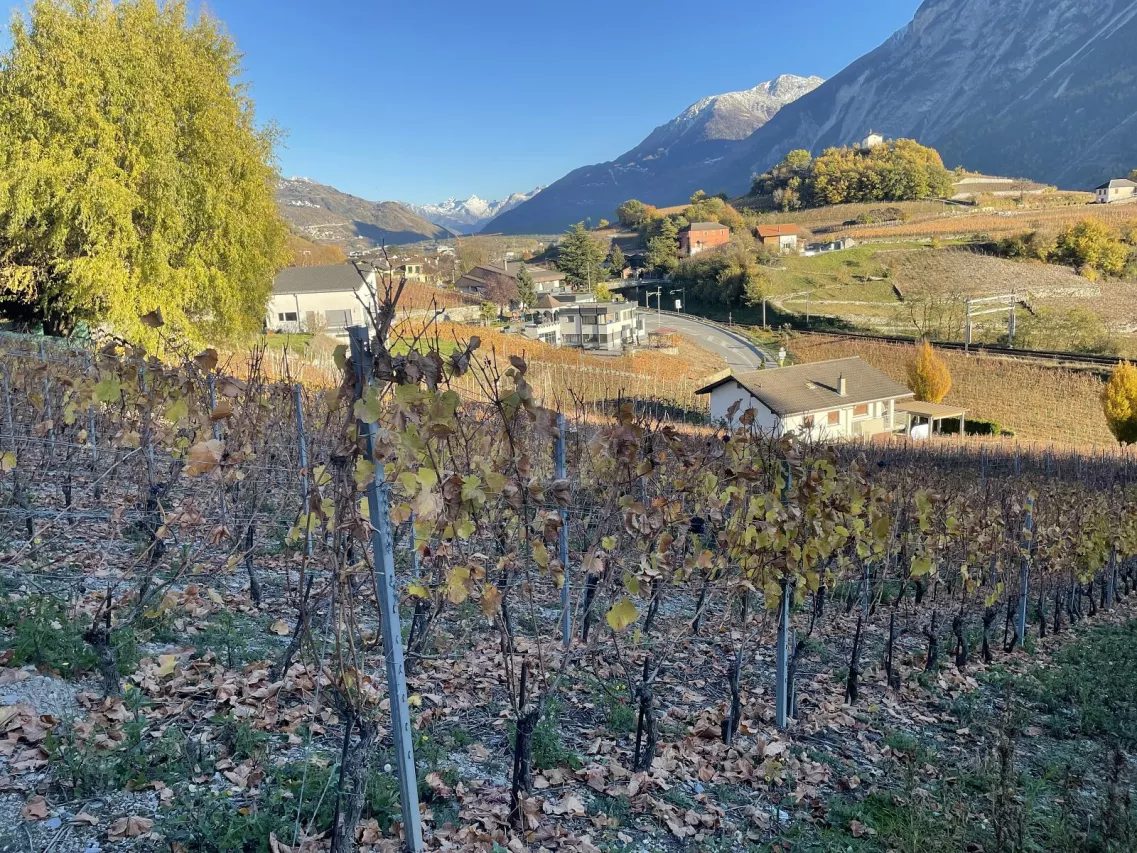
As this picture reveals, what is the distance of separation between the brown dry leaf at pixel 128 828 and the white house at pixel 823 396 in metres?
26.6

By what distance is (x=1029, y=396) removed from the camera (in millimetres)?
34812

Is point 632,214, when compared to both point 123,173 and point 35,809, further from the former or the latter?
point 35,809

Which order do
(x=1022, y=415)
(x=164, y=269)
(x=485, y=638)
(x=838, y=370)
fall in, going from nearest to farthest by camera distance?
(x=485, y=638) → (x=164, y=269) → (x=838, y=370) → (x=1022, y=415)

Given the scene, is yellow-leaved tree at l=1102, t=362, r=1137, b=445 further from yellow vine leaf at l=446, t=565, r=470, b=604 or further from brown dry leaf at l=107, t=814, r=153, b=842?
brown dry leaf at l=107, t=814, r=153, b=842

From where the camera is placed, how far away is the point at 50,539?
556cm

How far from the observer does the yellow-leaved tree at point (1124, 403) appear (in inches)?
1072

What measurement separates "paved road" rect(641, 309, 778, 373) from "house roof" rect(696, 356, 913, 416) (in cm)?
1037

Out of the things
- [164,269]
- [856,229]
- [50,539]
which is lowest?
[50,539]

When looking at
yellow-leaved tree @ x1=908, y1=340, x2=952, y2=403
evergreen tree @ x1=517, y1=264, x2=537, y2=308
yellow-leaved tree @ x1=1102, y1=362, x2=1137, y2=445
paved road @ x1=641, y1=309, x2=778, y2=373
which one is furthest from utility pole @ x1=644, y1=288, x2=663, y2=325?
yellow-leaved tree @ x1=1102, y1=362, x2=1137, y2=445

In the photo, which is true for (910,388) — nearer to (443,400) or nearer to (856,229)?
(443,400)

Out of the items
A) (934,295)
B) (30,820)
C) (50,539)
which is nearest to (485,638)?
(30,820)

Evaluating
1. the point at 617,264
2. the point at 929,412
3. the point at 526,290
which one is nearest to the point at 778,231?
the point at 617,264

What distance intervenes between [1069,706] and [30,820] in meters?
6.83

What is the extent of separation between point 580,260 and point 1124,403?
53.7 m
